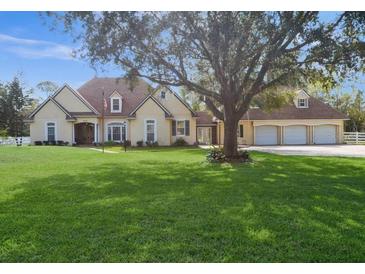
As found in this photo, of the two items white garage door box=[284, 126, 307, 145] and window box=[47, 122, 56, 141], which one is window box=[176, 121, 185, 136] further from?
window box=[47, 122, 56, 141]

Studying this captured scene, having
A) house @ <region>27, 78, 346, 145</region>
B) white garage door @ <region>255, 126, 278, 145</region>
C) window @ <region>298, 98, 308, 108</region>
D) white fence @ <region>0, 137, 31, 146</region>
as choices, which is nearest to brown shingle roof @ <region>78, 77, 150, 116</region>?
house @ <region>27, 78, 346, 145</region>

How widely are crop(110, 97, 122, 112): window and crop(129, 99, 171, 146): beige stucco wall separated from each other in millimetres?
1679

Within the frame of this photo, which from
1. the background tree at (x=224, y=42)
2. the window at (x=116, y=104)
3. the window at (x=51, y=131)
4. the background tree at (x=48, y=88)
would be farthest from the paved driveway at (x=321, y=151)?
the background tree at (x=48, y=88)

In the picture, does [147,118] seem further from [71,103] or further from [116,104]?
[71,103]

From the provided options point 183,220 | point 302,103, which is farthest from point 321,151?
point 183,220

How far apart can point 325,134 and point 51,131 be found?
17.6m

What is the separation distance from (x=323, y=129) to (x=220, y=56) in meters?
17.6

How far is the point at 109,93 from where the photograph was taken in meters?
24.3

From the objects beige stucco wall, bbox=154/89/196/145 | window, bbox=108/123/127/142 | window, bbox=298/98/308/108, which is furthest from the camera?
window, bbox=298/98/308/108

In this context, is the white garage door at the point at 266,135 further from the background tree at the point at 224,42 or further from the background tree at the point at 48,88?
the background tree at the point at 48,88

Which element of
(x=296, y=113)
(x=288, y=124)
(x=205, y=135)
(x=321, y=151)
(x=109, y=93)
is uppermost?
(x=109, y=93)

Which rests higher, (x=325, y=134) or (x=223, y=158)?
(x=325, y=134)

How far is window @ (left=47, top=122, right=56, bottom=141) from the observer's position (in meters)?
22.3

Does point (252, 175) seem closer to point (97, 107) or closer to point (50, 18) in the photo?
point (50, 18)
